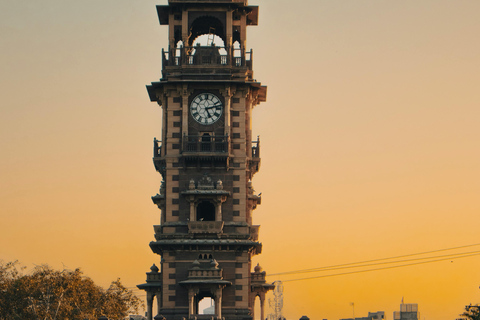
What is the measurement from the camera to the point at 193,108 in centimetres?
7538

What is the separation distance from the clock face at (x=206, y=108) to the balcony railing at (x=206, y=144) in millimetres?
1481

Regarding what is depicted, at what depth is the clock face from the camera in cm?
7519

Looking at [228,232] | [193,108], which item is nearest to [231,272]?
[228,232]

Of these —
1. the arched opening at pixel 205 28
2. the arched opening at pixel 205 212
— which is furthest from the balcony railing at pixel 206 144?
the arched opening at pixel 205 28

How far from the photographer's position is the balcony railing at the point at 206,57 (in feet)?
251

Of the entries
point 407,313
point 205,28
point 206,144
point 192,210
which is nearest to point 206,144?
point 206,144

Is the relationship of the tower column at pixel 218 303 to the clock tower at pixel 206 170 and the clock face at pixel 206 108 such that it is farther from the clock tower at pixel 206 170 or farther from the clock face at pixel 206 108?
the clock face at pixel 206 108

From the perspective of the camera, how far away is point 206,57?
77.3 meters

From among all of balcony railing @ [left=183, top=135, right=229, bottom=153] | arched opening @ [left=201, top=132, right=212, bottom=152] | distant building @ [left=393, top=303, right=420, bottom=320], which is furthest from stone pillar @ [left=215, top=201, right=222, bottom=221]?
distant building @ [left=393, top=303, right=420, bottom=320]

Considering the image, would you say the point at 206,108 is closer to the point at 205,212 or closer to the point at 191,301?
the point at 205,212

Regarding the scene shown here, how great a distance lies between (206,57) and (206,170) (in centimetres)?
945

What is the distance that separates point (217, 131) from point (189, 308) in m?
14.0

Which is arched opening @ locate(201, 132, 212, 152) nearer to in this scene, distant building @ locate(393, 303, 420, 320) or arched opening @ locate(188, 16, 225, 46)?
arched opening @ locate(188, 16, 225, 46)

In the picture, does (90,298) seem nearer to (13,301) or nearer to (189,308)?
(13,301)
